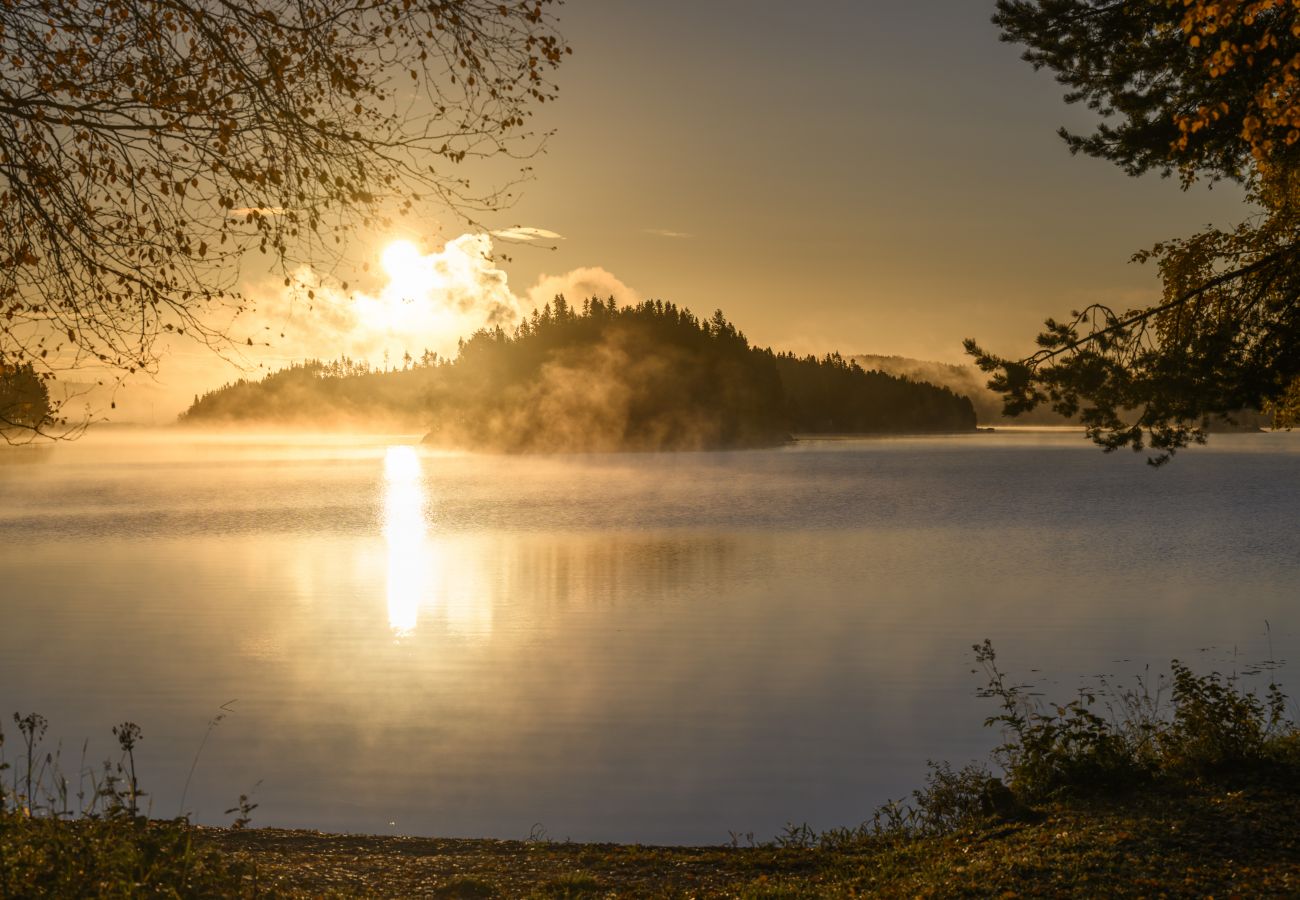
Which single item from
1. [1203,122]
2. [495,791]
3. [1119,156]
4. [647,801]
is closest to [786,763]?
[647,801]

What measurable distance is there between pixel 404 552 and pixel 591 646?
77.5ft

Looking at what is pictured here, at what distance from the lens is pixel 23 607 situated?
2862cm

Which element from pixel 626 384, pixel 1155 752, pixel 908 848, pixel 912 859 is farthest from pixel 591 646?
pixel 626 384

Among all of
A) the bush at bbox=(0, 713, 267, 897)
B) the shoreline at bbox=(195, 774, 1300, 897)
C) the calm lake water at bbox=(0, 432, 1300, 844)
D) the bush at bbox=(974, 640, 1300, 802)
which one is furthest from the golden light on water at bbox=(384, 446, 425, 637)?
the bush at bbox=(974, 640, 1300, 802)

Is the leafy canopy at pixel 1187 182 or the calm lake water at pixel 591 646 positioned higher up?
the leafy canopy at pixel 1187 182

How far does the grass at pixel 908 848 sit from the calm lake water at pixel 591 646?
1919mm

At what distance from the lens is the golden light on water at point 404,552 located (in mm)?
28811

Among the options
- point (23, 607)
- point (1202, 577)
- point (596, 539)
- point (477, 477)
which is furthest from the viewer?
point (477, 477)

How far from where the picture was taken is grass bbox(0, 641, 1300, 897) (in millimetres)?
7574

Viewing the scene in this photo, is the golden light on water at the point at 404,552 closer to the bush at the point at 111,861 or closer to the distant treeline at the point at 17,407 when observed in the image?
the distant treeline at the point at 17,407

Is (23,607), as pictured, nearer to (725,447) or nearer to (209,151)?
(209,151)

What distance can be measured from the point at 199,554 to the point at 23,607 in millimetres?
14119

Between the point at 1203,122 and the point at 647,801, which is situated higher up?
the point at 1203,122

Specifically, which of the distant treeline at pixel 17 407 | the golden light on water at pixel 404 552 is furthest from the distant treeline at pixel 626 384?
the distant treeline at pixel 17 407
